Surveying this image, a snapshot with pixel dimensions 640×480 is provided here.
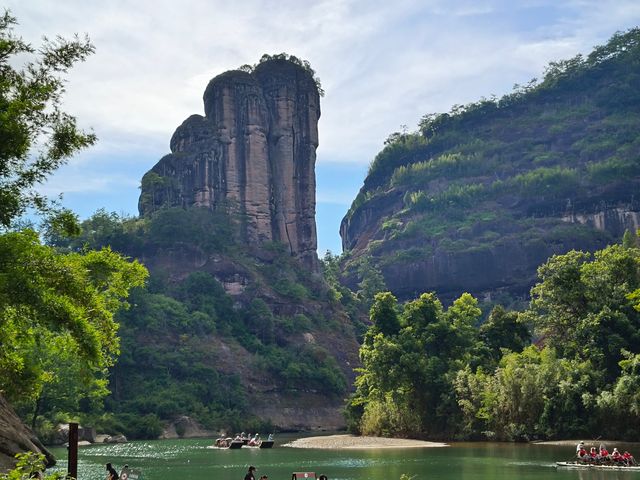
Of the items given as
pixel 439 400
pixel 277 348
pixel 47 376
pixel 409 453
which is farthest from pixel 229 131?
pixel 47 376

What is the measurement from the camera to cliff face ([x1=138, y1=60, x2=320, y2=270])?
138m

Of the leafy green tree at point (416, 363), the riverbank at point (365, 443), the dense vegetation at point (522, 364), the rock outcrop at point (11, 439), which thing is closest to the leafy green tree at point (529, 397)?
the dense vegetation at point (522, 364)

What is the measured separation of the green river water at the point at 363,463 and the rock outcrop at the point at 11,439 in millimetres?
12634

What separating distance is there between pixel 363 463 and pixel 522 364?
62.5ft

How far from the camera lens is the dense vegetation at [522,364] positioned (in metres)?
51.2

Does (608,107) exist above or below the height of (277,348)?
above

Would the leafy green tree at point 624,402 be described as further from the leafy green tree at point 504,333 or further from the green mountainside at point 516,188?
the green mountainside at point 516,188

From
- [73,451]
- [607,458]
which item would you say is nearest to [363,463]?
[607,458]

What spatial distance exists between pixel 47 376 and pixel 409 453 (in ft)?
89.4

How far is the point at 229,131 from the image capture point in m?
140

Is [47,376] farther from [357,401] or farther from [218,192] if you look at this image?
[218,192]

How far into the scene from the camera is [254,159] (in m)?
140

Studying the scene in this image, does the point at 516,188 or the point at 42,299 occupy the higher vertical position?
the point at 516,188

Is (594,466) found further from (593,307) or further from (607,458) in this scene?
(593,307)
